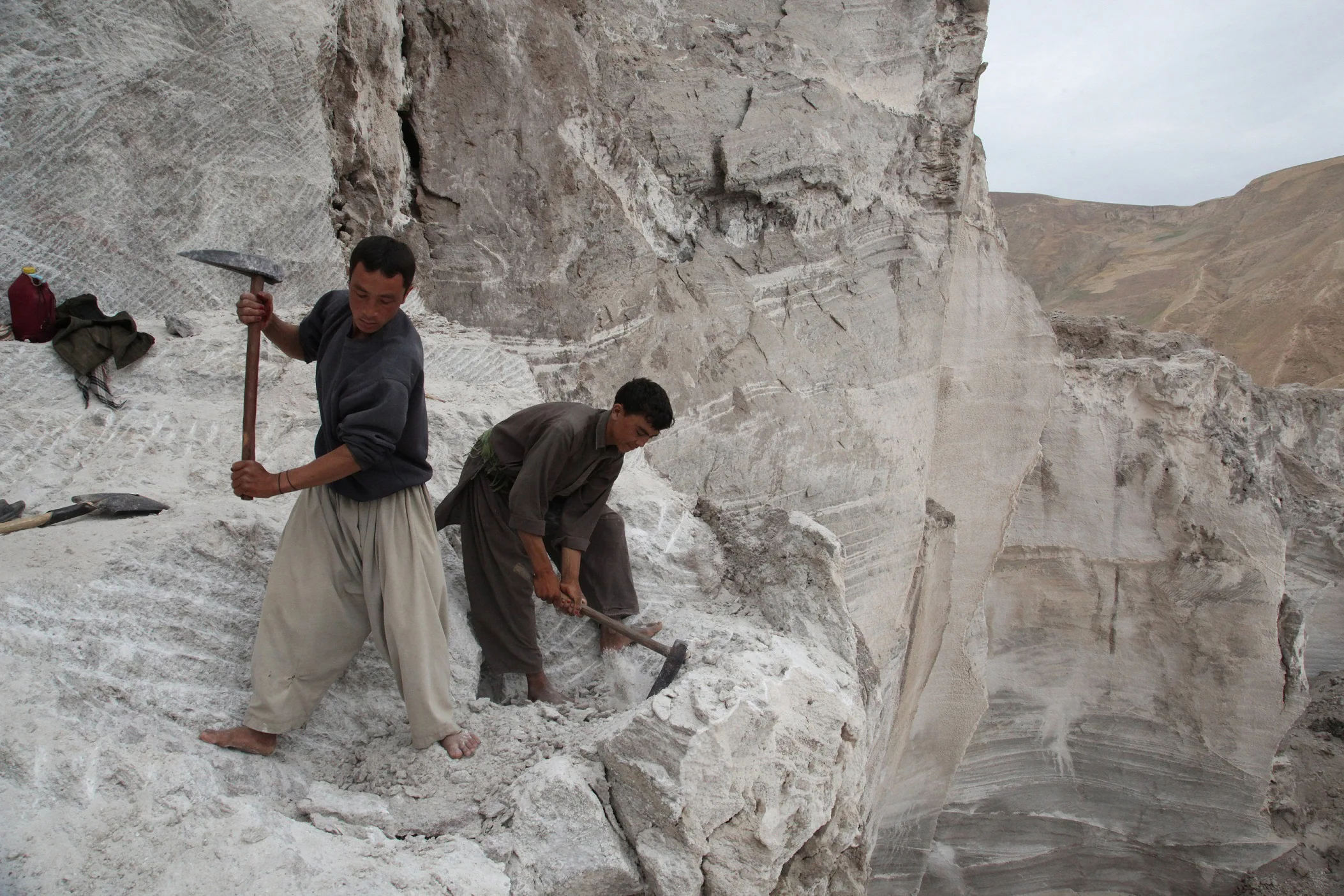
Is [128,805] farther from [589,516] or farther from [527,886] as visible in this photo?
[589,516]

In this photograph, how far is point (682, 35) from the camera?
4855mm

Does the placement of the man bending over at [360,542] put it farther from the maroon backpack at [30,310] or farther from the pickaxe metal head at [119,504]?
the maroon backpack at [30,310]

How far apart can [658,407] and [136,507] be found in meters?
1.40

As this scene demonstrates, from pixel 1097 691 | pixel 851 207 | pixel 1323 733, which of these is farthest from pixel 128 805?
pixel 1323 733

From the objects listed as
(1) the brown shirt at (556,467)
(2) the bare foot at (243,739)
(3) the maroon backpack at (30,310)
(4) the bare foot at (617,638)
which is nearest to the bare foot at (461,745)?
(2) the bare foot at (243,739)

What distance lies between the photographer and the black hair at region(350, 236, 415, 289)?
2.07m

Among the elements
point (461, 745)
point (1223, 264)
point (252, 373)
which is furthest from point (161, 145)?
point (1223, 264)

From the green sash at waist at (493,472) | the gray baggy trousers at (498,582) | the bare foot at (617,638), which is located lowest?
the bare foot at (617,638)

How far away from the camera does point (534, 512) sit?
263cm

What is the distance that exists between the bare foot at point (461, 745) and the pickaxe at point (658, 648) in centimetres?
55

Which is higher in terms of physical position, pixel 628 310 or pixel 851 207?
pixel 851 207

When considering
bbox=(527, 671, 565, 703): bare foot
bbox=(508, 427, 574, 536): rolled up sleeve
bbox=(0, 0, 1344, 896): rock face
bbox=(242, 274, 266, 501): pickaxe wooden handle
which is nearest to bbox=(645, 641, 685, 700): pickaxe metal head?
bbox=(0, 0, 1344, 896): rock face

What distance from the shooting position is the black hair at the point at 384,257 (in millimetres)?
2066

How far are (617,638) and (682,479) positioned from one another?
1.27 m
